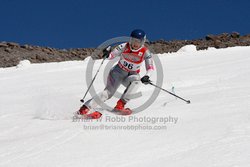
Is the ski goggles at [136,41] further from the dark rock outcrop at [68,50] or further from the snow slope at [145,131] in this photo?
the dark rock outcrop at [68,50]

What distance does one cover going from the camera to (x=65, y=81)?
14.7m

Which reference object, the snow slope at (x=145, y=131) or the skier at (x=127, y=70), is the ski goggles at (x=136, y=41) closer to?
the skier at (x=127, y=70)

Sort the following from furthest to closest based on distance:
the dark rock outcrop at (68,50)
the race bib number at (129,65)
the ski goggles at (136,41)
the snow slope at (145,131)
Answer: the dark rock outcrop at (68,50) → the race bib number at (129,65) → the ski goggles at (136,41) → the snow slope at (145,131)

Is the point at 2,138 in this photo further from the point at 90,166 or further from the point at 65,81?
the point at 65,81

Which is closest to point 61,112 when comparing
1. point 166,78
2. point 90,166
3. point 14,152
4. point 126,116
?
point 126,116

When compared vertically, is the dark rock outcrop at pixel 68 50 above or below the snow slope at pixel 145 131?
above

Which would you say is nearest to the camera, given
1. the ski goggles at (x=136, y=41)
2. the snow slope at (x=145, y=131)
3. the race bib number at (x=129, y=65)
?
the snow slope at (x=145, y=131)

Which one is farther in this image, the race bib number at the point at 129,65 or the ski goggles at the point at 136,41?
the race bib number at the point at 129,65

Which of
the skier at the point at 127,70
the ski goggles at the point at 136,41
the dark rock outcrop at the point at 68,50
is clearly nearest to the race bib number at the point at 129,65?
the skier at the point at 127,70

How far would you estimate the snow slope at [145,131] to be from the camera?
15.7 ft

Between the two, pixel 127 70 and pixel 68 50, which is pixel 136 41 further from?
pixel 68 50

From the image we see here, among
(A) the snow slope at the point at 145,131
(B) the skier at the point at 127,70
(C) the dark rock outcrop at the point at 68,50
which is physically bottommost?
(A) the snow slope at the point at 145,131

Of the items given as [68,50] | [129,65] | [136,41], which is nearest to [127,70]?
[129,65]

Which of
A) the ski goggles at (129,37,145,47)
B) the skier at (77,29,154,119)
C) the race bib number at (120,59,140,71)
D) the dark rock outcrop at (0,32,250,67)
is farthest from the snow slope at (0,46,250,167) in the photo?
the dark rock outcrop at (0,32,250,67)
